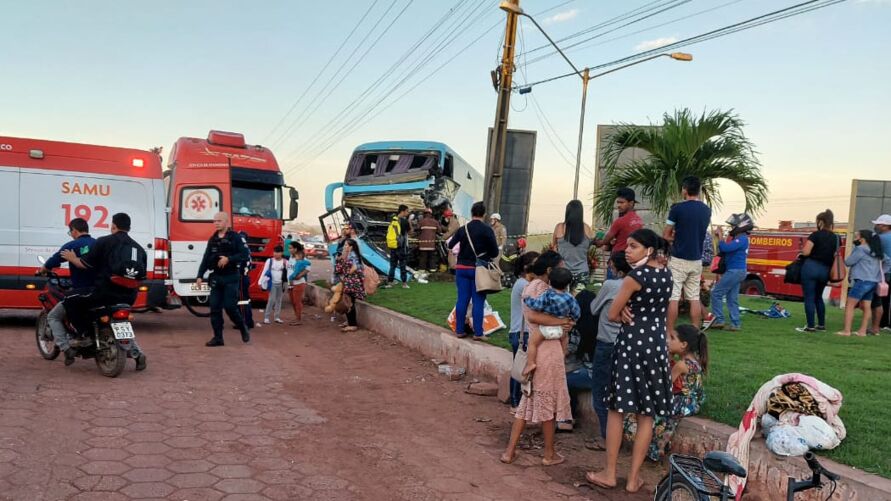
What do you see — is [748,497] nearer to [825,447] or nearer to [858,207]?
[825,447]

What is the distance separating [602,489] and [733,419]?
1.20m

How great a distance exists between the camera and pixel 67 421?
5293 mm

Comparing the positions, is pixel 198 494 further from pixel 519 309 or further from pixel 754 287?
pixel 754 287

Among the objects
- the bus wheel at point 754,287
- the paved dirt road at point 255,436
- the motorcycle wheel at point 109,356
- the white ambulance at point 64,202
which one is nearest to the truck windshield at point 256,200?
the white ambulance at point 64,202

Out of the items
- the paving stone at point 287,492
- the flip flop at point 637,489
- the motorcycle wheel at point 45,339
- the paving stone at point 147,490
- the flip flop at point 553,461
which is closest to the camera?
the paving stone at point 147,490

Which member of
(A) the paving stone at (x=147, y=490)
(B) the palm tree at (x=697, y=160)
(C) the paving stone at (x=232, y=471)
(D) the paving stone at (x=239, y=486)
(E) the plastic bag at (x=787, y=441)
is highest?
(B) the palm tree at (x=697, y=160)

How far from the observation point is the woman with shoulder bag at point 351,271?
1141 centimetres

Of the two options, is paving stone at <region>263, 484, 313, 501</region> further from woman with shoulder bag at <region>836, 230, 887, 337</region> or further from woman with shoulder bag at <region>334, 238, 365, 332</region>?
woman with shoulder bag at <region>836, 230, 887, 337</region>


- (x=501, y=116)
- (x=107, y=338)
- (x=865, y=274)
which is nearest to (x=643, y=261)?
(x=107, y=338)

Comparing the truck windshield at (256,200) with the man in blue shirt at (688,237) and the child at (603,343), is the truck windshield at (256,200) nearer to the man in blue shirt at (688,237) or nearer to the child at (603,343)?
the man in blue shirt at (688,237)

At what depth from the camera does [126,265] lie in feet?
22.7

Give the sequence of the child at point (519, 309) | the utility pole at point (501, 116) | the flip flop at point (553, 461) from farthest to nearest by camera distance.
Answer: the utility pole at point (501, 116) → the child at point (519, 309) → the flip flop at point (553, 461)

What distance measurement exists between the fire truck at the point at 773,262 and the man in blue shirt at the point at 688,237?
14575 millimetres

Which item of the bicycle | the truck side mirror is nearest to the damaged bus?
the truck side mirror
